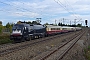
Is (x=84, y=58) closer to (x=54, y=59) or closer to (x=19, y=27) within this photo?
(x=54, y=59)

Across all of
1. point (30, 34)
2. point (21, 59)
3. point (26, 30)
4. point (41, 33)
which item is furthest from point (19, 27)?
point (21, 59)

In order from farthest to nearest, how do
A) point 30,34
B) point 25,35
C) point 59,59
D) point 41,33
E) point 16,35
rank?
point 41,33 < point 30,34 < point 25,35 < point 16,35 < point 59,59

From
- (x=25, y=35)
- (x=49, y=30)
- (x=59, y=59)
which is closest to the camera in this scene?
(x=59, y=59)

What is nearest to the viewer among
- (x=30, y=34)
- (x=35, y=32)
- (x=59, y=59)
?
(x=59, y=59)

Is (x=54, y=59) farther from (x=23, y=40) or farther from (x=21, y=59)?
(x=23, y=40)

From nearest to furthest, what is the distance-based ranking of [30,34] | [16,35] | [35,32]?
[16,35], [30,34], [35,32]

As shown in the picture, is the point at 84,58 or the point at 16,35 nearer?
the point at 84,58

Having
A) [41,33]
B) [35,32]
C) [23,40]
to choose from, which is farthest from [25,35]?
[41,33]

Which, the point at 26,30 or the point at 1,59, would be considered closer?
the point at 1,59

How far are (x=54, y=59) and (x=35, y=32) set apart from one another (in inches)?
890

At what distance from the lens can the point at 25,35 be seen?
1188 inches

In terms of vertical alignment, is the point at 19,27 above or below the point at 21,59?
above

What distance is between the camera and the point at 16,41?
2950cm

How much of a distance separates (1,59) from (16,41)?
15224 millimetres
